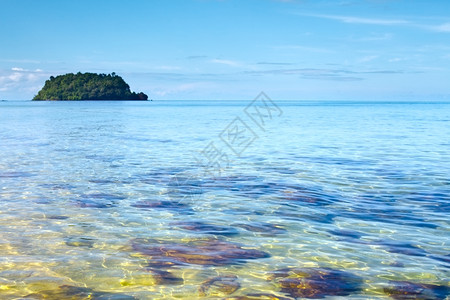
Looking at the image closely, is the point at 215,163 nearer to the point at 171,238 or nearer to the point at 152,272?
the point at 171,238

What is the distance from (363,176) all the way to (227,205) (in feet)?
19.9

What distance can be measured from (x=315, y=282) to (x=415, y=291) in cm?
135

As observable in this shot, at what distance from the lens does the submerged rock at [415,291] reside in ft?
19.5

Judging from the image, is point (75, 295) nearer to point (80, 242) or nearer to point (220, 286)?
point (220, 286)

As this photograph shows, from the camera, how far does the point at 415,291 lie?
6.11m

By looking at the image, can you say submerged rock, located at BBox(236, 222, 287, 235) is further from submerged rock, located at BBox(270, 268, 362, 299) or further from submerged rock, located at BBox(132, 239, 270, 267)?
submerged rock, located at BBox(270, 268, 362, 299)

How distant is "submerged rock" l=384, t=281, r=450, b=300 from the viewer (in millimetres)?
5957

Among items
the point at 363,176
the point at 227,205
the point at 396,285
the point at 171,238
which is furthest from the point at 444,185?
the point at 171,238

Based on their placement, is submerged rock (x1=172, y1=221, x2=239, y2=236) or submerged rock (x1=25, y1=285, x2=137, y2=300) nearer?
submerged rock (x1=25, y1=285, x2=137, y2=300)

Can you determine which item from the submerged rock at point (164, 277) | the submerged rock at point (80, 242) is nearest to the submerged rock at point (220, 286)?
the submerged rock at point (164, 277)

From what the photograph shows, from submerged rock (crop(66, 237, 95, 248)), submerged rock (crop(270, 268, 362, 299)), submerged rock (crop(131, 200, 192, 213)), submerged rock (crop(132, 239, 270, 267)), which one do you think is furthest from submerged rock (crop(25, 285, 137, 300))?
submerged rock (crop(131, 200, 192, 213))

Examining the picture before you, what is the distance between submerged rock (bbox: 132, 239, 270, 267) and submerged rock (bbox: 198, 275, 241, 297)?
1.89ft

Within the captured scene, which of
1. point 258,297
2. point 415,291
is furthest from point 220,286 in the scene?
point 415,291

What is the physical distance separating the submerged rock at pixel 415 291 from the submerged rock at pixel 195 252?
212 cm
